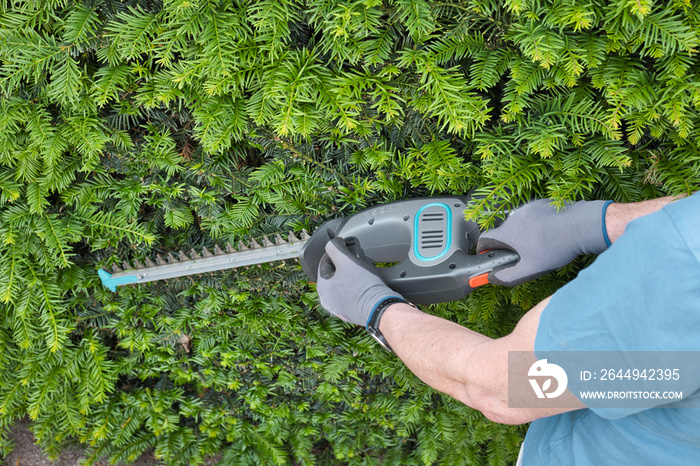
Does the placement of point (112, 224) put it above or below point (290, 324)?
above

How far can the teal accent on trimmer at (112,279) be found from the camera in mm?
1607

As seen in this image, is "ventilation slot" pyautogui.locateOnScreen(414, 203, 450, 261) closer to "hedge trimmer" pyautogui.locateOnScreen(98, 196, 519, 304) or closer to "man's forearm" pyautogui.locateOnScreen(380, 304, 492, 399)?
"hedge trimmer" pyautogui.locateOnScreen(98, 196, 519, 304)

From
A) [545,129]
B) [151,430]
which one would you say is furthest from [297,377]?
[545,129]

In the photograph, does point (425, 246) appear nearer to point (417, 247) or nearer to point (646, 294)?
point (417, 247)

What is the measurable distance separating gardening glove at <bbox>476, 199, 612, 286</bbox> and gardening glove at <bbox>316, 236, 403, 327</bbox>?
280 millimetres

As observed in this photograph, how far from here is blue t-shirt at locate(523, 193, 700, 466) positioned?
2.05 ft

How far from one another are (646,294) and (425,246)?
2.28ft

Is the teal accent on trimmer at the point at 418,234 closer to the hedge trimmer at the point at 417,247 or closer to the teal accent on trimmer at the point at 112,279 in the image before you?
the hedge trimmer at the point at 417,247

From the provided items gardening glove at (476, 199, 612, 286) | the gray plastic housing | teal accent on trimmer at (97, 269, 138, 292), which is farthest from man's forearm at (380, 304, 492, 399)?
teal accent on trimmer at (97, 269, 138, 292)

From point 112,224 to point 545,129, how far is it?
1282 mm

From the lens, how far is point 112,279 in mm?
1613

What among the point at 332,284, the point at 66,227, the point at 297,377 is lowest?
the point at 297,377

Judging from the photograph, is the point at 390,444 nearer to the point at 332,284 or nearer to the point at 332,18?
the point at 332,284

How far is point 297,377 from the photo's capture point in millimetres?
1868
